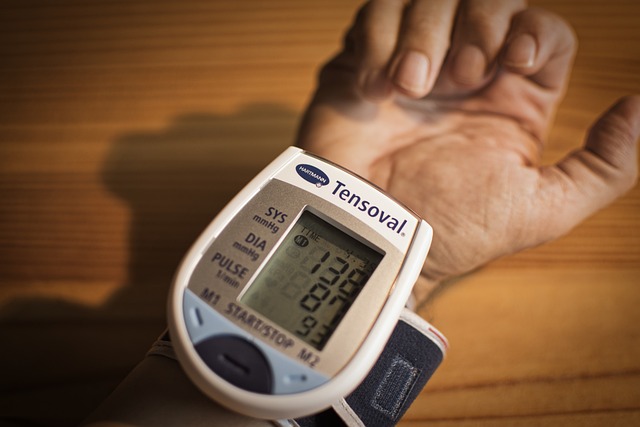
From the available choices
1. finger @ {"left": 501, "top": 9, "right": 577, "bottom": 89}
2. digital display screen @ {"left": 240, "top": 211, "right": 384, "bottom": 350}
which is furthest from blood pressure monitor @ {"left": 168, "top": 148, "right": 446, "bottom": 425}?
finger @ {"left": 501, "top": 9, "right": 577, "bottom": 89}

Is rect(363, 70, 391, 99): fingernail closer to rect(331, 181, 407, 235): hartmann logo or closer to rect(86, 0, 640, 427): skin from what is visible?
rect(86, 0, 640, 427): skin

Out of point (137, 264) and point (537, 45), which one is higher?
point (537, 45)

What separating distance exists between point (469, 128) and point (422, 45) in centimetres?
14

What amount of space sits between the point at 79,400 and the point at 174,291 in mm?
231

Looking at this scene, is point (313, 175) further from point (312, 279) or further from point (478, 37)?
point (478, 37)

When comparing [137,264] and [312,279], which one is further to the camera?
[137,264]

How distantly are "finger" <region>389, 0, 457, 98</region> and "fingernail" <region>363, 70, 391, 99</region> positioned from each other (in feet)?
0.07

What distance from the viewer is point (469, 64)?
643 millimetres

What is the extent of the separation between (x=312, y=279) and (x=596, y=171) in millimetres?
370

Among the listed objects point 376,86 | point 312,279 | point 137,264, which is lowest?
point 137,264

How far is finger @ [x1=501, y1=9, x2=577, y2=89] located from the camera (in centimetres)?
62

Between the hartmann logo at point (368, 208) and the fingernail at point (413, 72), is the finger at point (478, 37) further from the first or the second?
the hartmann logo at point (368, 208)

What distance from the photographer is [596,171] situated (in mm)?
613

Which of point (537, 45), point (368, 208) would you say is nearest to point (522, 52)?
point (537, 45)
